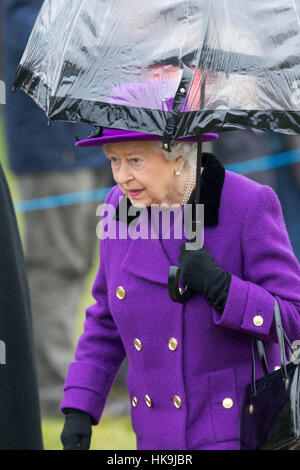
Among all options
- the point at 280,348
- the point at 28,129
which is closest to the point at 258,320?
the point at 280,348

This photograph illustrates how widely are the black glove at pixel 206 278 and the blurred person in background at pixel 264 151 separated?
220 cm

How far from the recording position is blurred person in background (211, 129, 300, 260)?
5.31m

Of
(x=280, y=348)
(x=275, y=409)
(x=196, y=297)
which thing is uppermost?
(x=196, y=297)

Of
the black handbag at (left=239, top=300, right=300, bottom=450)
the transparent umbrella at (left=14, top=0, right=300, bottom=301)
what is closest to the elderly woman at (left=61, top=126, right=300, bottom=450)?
the black handbag at (left=239, top=300, right=300, bottom=450)

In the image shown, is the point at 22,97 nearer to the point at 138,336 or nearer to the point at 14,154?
the point at 14,154

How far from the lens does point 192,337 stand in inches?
125

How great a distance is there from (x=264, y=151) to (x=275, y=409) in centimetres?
292

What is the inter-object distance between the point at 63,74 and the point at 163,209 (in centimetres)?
60

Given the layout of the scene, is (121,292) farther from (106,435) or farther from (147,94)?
(106,435)

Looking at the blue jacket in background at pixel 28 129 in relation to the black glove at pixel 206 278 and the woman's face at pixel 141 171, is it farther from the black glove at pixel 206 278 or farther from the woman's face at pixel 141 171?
the black glove at pixel 206 278

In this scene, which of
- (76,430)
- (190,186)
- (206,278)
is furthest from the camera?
(76,430)

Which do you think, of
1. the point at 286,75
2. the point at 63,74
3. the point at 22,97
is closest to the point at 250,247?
the point at 286,75

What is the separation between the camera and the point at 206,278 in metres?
2.98

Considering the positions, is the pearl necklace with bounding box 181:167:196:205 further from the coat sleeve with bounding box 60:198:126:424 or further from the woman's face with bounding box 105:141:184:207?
the coat sleeve with bounding box 60:198:126:424
